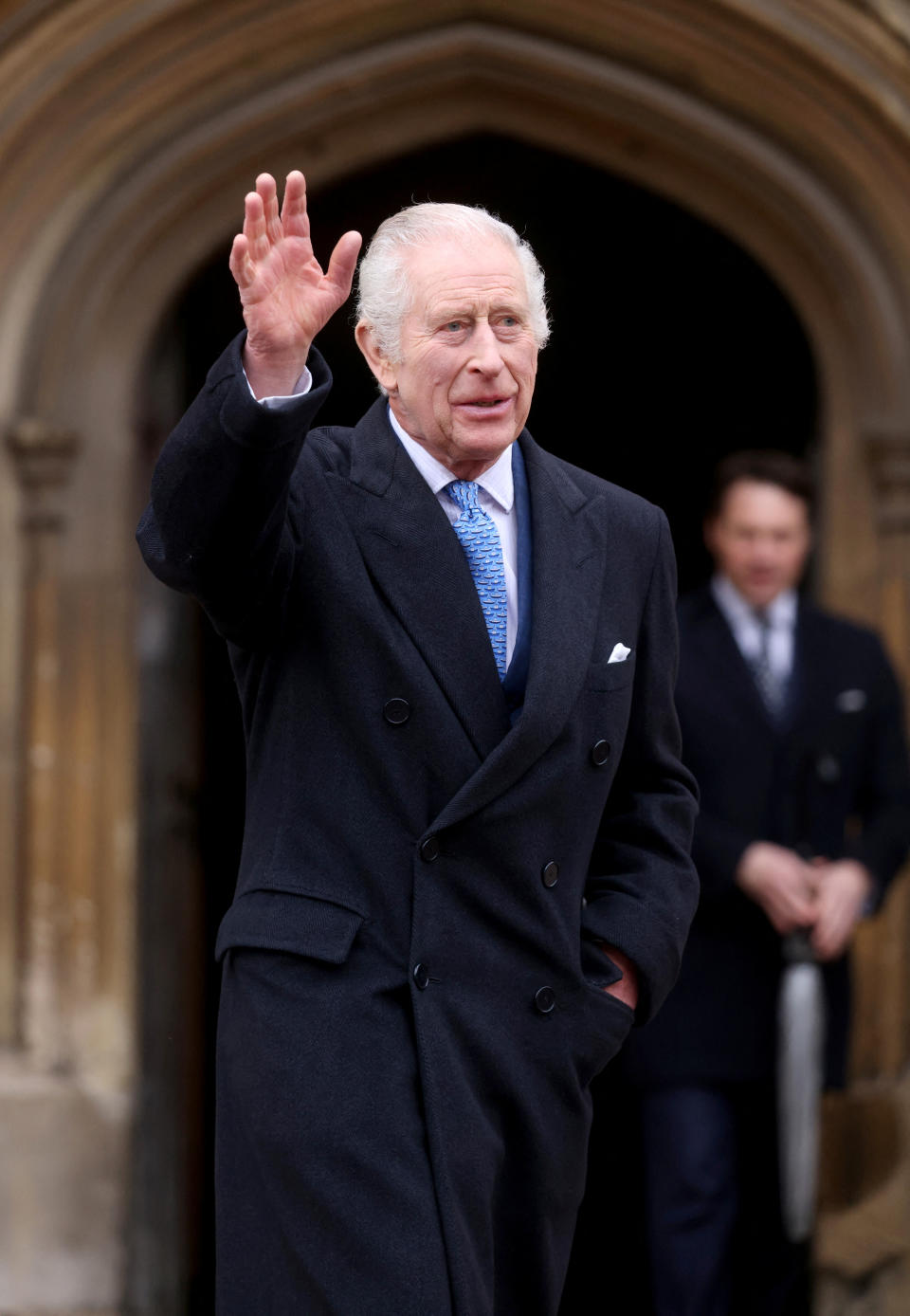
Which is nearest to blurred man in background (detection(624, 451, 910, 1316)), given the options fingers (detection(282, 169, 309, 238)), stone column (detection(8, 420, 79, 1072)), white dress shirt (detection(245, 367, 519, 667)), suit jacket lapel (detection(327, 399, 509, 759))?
stone column (detection(8, 420, 79, 1072))

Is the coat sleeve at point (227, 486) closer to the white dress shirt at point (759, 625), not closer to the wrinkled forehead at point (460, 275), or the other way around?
the wrinkled forehead at point (460, 275)

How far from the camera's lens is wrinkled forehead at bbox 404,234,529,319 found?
86.0 inches

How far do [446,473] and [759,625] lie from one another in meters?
1.89

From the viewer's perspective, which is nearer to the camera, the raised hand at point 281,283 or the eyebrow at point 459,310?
the raised hand at point 281,283

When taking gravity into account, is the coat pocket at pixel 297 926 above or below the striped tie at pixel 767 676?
below

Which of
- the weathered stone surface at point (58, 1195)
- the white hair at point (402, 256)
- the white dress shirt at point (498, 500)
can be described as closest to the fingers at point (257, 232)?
the white hair at point (402, 256)

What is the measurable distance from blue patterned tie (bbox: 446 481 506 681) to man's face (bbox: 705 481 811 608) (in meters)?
1.81

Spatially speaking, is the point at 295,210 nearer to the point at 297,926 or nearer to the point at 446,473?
the point at 446,473

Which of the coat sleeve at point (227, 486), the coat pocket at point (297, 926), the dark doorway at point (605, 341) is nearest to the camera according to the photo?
the coat sleeve at point (227, 486)

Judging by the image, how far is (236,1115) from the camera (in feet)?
7.09

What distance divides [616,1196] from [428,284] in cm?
454

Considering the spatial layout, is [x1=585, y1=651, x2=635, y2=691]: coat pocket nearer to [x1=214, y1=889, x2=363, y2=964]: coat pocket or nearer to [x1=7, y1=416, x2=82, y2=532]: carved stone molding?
[x1=214, y1=889, x2=363, y2=964]: coat pocket

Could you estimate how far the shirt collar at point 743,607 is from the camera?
4.04m

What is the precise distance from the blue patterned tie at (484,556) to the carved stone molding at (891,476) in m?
2.62
